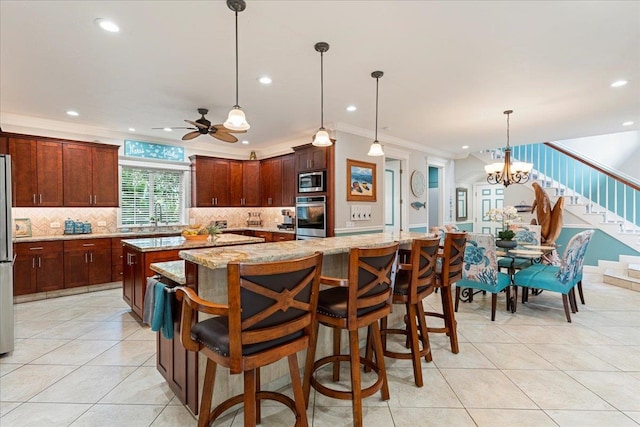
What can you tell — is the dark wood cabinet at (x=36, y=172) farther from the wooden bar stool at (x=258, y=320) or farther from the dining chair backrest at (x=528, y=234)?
the dining chair backrest at (x=528, y=234)

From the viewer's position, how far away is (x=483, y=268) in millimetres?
3555

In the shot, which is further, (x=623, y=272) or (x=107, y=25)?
(x=623, y=272)

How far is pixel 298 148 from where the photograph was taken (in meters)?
5.45

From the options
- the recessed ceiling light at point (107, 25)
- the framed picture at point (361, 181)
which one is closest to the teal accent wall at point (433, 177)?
the framed picture at point (361, 181)

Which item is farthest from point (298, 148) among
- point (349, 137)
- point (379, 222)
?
point (379, 222)

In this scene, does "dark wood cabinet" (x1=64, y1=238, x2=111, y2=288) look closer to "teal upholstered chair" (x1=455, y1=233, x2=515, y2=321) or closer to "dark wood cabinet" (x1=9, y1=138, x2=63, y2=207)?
"dark wood cabinet" (x1=9, y1=138, x2=63, y2=207)

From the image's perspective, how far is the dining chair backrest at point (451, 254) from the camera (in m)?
2.57

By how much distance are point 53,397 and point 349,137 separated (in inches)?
183

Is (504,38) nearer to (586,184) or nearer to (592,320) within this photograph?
(592,320)

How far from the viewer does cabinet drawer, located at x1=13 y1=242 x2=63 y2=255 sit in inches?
166

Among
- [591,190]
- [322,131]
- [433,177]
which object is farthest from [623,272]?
[322,131]

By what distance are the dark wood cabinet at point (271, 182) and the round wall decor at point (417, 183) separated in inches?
113

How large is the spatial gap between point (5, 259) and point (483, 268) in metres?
4.80

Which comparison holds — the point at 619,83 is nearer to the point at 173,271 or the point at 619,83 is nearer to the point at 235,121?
the point at 235,121
